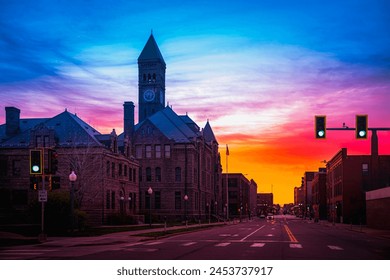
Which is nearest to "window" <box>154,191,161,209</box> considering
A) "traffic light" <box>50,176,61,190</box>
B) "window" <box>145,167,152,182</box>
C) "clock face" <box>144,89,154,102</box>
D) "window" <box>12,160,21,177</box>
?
"window" <box>145,167,152,182</box>

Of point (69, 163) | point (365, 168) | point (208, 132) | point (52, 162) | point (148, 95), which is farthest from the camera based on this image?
point (208, 132)

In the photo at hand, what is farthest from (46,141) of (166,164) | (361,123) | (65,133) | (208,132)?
(208,132)

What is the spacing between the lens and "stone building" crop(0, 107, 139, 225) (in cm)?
6125

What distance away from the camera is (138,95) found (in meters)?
123

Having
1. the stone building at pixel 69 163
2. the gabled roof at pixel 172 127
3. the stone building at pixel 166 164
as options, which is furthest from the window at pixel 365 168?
the stone building at pixel 69 163

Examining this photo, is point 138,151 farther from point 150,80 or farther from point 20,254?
point 20,254

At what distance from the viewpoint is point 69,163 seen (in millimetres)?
61844

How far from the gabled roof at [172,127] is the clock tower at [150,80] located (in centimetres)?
1571

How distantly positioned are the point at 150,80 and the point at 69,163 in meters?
61.7

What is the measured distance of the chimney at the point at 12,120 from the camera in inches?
2761
